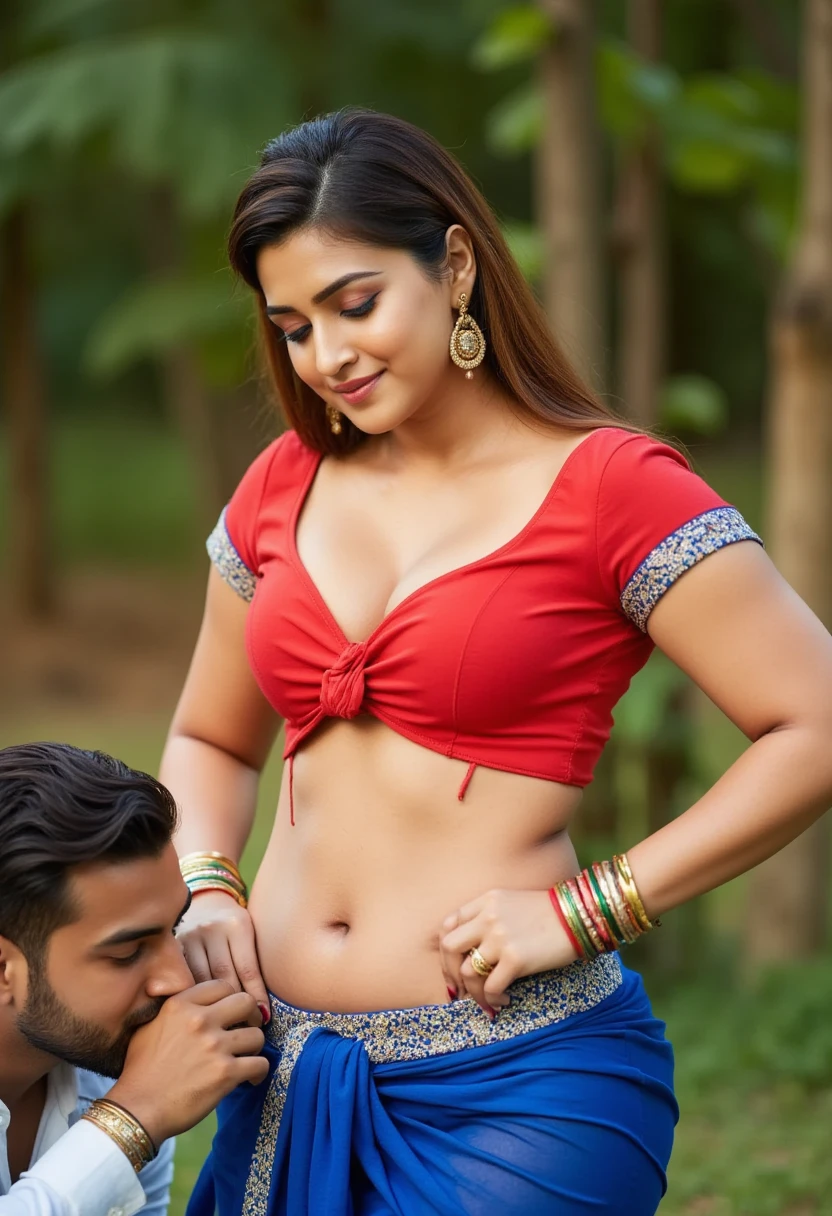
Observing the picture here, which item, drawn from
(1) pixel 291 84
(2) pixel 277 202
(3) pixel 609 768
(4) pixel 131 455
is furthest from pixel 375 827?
(4) pixel 131 455

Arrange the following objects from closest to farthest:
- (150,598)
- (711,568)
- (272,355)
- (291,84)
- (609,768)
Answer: (711,568) < (272,355) < (609,768) < (291,84) < (150,598)

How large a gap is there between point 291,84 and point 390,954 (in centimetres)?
863

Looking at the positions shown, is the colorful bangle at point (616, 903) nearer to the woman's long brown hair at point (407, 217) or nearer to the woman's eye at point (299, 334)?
the woman's long brown hair at point (407, 217)

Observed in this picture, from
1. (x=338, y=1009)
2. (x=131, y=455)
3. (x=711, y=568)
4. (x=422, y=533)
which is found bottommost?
(x=338, y=1009)

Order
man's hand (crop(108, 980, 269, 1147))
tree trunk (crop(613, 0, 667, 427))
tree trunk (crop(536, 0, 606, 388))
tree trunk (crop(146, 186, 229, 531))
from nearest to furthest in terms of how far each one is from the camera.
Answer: man's hand (crop(108, 980, 269, 1147)), tree trunk (crop(536, 0, 606, 388)), tree trunk (crop(613, 0, 667, 427)), tree trunk (crop(146, 186, 229, 531))

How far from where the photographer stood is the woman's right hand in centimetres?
214

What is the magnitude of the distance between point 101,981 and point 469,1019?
1.54 feet

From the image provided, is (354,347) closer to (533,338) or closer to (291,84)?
(533,338)

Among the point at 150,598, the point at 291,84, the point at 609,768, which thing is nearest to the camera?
the point at 609,768

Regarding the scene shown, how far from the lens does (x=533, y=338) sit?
215 cm

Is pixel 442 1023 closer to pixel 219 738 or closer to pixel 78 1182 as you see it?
pixel 78 1182

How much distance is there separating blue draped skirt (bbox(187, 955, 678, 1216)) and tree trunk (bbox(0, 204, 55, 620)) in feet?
33.9

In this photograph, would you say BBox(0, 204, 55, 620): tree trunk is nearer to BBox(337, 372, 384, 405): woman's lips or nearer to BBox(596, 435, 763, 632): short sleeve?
BBox(337, 372, 384, 405): woman's lips

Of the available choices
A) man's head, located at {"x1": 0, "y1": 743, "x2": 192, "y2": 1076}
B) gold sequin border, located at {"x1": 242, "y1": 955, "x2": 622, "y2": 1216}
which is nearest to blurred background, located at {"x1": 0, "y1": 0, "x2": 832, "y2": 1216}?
man's head, located at {"x1": 0, "y1": 743, "x2": 192, "y2": 1076}
